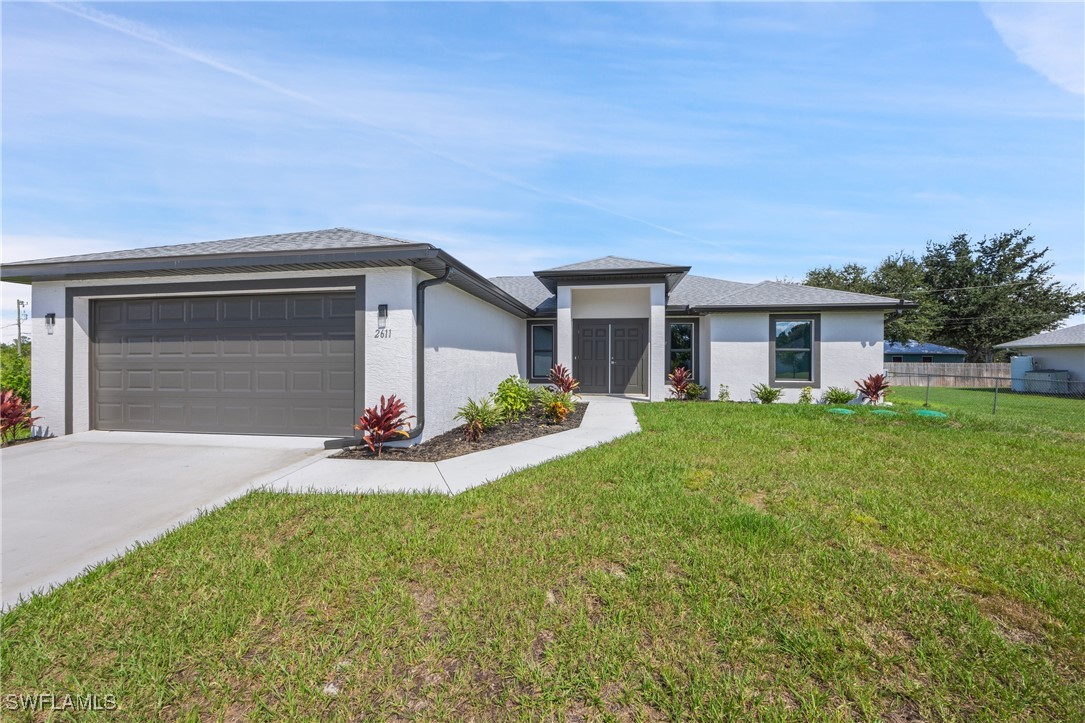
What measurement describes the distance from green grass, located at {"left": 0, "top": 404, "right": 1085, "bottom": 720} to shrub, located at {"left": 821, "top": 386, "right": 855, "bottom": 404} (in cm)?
787

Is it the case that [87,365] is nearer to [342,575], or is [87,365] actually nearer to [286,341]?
[286,341]

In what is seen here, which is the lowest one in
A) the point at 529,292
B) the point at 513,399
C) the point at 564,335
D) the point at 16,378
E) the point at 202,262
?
the point at 513,399

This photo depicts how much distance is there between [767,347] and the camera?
1277 cm

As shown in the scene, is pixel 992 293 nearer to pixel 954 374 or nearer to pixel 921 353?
pixel 921 353

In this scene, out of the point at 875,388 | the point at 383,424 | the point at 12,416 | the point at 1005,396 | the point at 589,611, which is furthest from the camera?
the point at 1005,396

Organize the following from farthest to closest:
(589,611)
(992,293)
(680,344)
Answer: (992,293) < (680,344) < (589,611)

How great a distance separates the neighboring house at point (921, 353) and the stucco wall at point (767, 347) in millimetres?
25929

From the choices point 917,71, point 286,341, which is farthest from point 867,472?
point 286,341

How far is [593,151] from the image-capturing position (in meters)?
11.1

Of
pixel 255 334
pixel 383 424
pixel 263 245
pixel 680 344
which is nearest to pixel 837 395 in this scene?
pixel 680 344

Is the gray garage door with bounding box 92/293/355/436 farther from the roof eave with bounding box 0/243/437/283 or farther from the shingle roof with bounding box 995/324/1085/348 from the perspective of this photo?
the shingle roof with bounding box 995/324/1085/348

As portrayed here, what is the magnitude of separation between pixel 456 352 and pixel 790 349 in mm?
9864

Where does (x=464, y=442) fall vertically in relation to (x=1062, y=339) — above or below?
below

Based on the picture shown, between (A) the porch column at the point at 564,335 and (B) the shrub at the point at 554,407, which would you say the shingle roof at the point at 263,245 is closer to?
(B) the shrub at the point at 554,407
